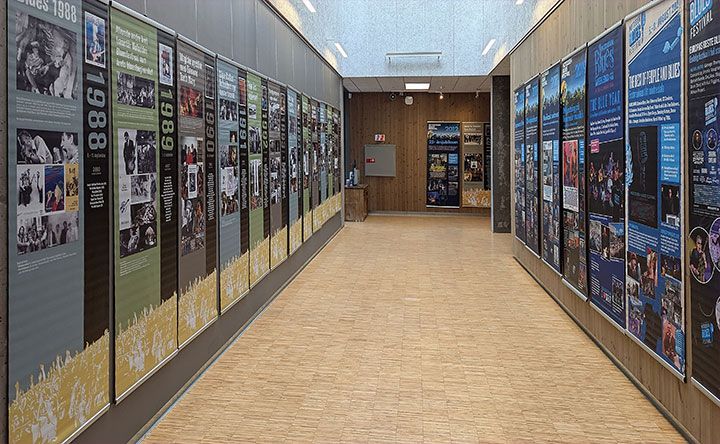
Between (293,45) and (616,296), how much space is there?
5.47 meters

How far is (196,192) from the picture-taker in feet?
15.1

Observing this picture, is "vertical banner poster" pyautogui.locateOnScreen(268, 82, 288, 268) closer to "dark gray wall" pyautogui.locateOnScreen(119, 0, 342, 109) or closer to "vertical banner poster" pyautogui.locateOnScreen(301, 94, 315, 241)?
"dark gray wall" pyautogui.locateOnScreen(119, 0, 342, 109)

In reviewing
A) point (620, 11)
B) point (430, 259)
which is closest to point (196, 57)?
point (620, 11)

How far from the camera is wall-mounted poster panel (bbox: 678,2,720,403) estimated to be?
311 centimetres

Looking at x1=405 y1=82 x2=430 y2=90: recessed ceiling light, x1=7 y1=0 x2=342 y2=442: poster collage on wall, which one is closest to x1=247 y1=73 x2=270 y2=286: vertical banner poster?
x1=7 y1=0 x2=342 y2=442: poster collage on wall

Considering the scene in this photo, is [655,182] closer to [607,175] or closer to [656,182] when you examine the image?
[656,182]

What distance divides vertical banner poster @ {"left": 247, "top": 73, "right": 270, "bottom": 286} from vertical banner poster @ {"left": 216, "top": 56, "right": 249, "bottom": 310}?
0.39 m

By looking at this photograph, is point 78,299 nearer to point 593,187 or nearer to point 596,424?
point 596,424

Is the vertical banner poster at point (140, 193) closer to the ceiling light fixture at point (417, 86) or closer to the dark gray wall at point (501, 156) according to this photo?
the dark gray wall at point (501, 156)

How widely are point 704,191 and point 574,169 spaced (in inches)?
106

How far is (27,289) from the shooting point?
8.36ft

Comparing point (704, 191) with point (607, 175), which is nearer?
point (704, 191)

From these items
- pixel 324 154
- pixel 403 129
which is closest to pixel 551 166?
pixel 324 154

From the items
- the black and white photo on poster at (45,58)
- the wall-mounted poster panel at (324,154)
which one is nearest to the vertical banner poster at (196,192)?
the black and white photo on poster at (45,58)
